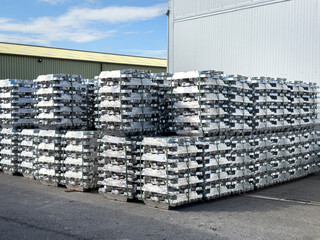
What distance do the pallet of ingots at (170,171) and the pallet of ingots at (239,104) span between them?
1.54 m

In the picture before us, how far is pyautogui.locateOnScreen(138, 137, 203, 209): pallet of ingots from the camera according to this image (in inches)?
341

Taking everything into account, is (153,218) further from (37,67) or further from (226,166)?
(37,67)

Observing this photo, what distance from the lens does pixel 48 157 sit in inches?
452

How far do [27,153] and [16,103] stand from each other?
6.06ft

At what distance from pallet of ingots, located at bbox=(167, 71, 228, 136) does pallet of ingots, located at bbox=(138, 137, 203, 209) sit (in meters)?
Answer: 0.54

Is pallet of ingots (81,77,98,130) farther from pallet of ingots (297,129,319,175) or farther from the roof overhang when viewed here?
the roof overhang

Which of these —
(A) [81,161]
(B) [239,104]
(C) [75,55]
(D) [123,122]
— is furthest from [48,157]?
(C) [75,55]

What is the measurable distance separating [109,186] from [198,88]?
3110 millimetres

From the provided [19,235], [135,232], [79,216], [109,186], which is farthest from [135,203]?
[19,235]

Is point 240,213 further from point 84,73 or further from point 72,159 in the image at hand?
point 84,73

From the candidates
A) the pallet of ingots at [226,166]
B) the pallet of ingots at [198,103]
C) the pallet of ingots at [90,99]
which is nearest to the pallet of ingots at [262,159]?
the pallet of ingots at [226,166]

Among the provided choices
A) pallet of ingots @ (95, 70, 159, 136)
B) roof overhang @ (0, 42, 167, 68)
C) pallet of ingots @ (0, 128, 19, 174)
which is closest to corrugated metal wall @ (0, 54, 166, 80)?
roof overhang @ (0, 42, 167, 68)

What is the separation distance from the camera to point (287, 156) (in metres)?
12.2

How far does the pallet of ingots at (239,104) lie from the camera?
A: 1023 centimetres
